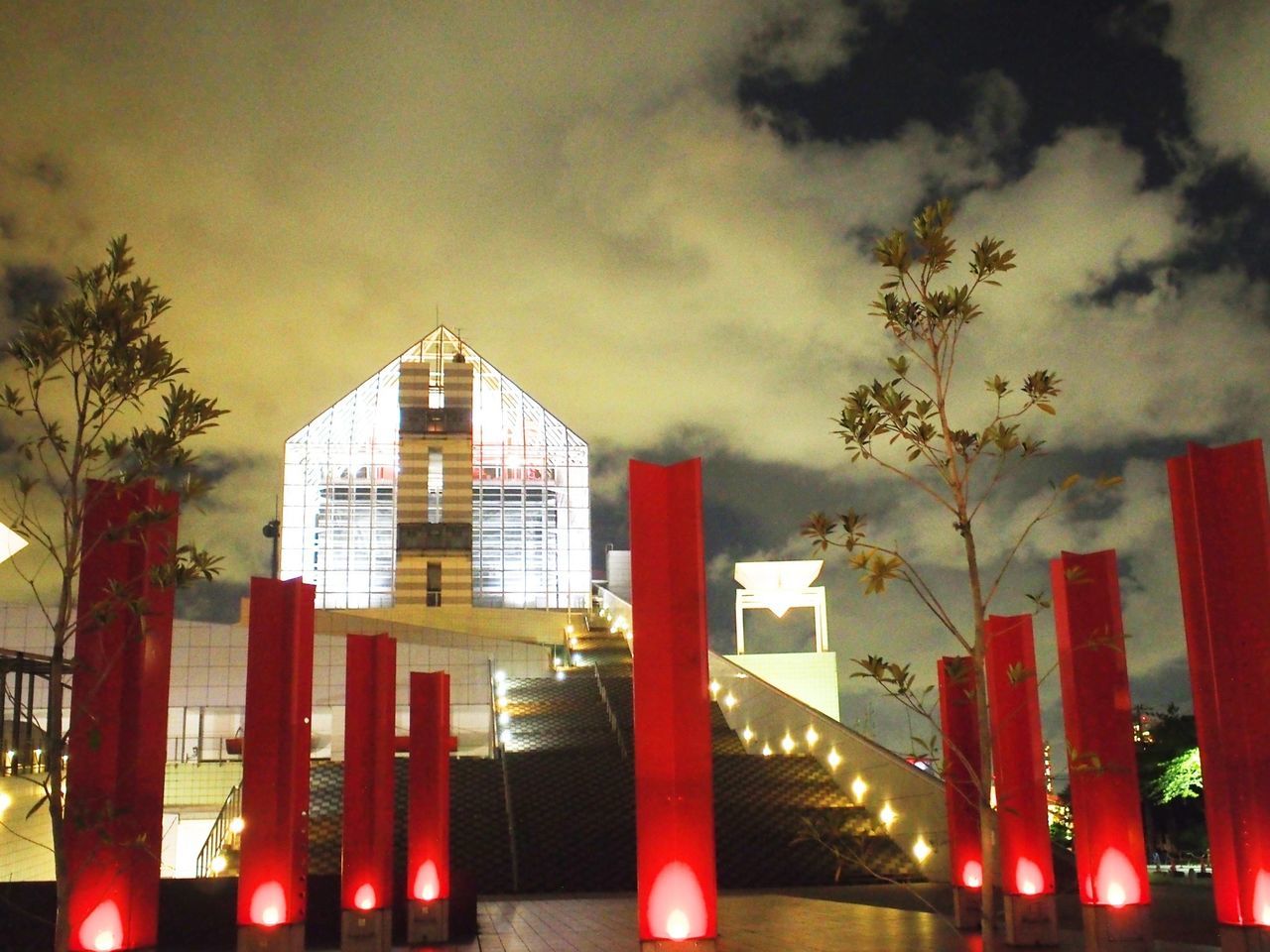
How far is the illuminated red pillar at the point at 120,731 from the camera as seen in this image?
7035 mm

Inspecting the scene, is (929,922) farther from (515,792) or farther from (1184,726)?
(1184,726)

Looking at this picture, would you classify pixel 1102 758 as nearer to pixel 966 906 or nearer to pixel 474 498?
pixel 966 906

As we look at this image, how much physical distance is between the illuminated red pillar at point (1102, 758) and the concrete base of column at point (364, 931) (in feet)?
18.0

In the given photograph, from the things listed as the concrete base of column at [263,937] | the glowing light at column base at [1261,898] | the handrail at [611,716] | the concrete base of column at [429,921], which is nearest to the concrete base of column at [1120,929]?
Answer: the glowing light at column base at [1261,898]

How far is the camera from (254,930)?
875cm

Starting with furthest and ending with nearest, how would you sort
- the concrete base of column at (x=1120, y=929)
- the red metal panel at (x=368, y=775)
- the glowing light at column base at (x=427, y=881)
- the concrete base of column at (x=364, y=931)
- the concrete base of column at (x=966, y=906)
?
the glowing light at column base at (x=427, y=881), the concrete base of column at (x=966, y=906), the red metal panel at (x=368, y=775), the concrete base of column at (x=364, y=931), the concrete base of column at (x=1120, y=929)

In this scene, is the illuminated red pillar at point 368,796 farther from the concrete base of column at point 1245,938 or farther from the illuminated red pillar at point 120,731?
the concrete base of column at point 1245,938

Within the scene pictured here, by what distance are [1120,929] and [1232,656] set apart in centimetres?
224

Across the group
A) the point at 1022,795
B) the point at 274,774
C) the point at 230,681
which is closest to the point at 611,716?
the point at 230,681

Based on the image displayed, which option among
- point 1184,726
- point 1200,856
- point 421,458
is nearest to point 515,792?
point 1200,856

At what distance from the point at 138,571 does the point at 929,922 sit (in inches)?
296

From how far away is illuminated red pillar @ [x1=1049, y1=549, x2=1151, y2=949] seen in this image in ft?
28.7

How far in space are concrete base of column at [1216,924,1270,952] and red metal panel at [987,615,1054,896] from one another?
74.0 inches

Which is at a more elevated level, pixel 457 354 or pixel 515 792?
pixel 457 354
